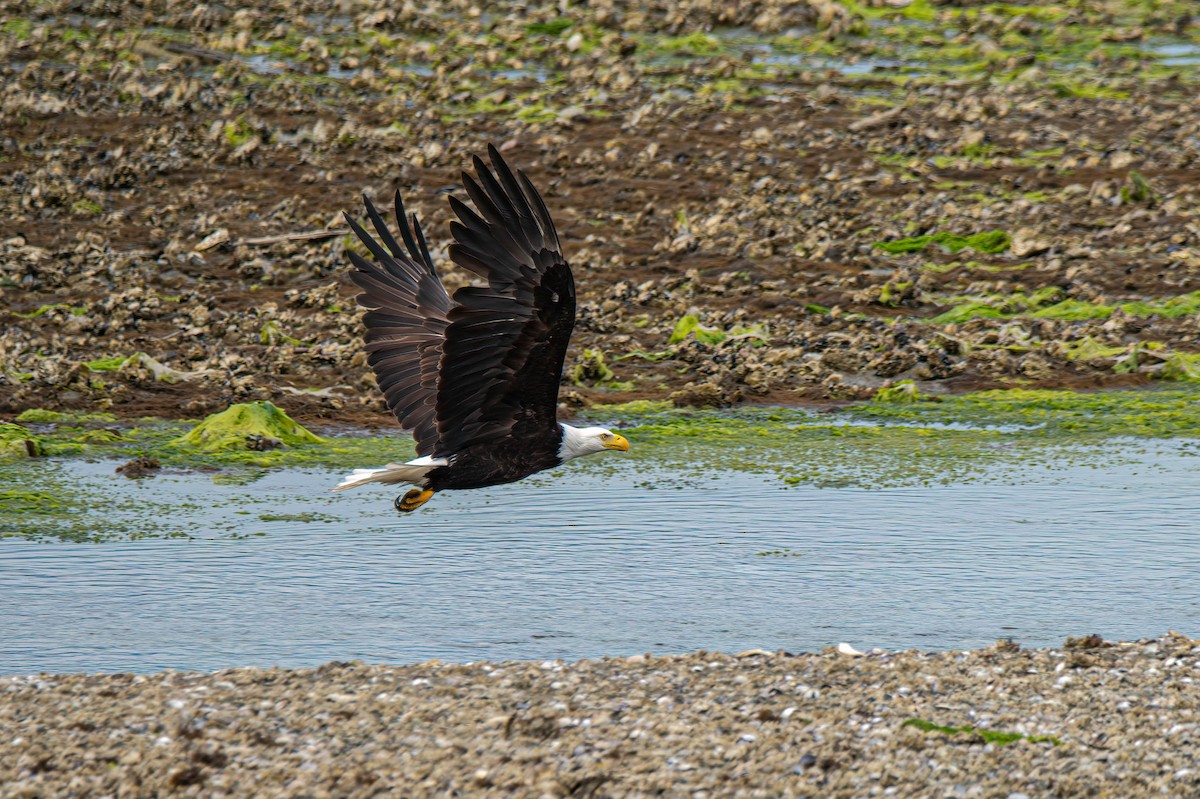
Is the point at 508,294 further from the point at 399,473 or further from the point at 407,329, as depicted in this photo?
the point at 407,329

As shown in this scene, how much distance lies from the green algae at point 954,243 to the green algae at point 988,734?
30.4 ft

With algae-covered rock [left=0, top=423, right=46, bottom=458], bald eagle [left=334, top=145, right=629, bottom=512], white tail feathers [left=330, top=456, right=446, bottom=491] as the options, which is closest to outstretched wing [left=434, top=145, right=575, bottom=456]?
bald eagle [left=334, top=145, right=629, bottom=512]

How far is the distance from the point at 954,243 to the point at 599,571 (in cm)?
757

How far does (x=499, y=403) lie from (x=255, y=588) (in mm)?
1482

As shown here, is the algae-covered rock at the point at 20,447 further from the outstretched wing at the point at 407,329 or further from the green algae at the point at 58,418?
the outstretched wing at the point at 407,329

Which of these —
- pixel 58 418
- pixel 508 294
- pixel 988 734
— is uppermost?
pixel 508 294

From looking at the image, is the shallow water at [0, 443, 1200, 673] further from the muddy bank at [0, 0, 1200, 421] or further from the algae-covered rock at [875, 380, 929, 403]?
the muddy bank at [0, 0, 1200, 421]

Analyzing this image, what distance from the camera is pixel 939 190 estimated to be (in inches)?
627

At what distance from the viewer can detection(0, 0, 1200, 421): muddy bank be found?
1279 centimetres

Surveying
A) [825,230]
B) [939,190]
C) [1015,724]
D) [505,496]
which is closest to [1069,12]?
[939,190]

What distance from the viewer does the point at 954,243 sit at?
48.6 ft

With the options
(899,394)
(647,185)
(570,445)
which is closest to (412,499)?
(570,445)

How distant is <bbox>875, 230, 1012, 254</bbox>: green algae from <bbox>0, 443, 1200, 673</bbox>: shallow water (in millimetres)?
4558

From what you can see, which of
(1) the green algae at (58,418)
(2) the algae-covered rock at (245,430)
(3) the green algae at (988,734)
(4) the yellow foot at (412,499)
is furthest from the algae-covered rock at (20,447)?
(3) the green algae at (988,734)
